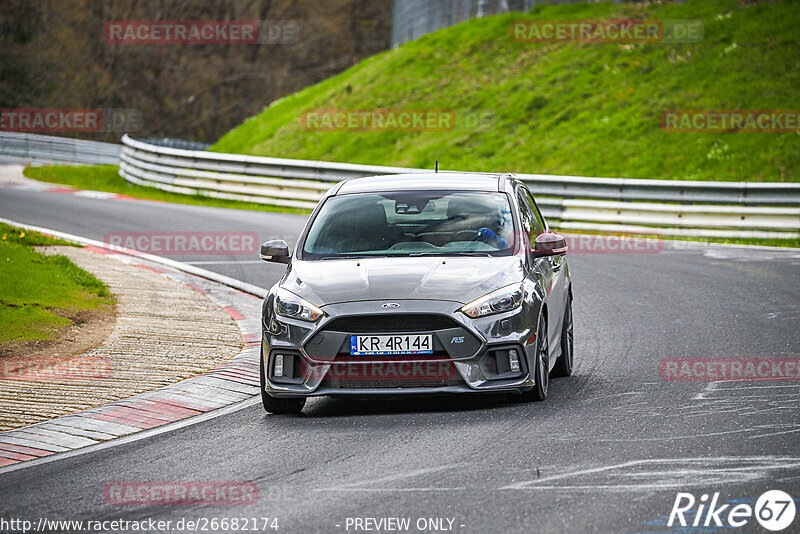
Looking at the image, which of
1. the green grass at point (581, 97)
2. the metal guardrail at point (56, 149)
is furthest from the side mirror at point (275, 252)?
the metal guardrail at point (56, 149)


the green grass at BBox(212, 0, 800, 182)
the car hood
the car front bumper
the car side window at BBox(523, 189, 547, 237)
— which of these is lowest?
the car front bumper

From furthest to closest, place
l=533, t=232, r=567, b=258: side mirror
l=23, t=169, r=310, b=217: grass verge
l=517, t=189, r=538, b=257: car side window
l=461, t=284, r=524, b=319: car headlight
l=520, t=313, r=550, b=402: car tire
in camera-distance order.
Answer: l=23, t=169, r=310, b=217: grass verge, l=517, t=189, r=538, b=257: car side window, l=533, t=232, r=567, b=258: side mirror, l=520, t=313, r=550, b=402: car tire, l=461, t=284, r=524, b=319: car headlight

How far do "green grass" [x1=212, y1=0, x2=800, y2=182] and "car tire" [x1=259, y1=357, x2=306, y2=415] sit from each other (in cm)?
1733

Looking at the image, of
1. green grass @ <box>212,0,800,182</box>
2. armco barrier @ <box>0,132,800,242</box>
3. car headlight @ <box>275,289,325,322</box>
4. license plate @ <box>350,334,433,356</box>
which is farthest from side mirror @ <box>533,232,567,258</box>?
green grass @ <box>212,0,800,182</box>

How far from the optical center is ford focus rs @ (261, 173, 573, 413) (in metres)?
7.72

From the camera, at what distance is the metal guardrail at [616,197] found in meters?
19.8

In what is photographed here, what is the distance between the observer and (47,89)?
6512 cm

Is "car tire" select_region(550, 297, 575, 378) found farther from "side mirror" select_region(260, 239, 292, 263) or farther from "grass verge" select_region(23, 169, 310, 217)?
"grass verge" select_region(23, 169, 310, 217)

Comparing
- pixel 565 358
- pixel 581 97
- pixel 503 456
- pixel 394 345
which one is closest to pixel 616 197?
pixel 581 97

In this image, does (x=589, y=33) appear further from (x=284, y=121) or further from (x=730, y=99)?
(x=284, y=121)

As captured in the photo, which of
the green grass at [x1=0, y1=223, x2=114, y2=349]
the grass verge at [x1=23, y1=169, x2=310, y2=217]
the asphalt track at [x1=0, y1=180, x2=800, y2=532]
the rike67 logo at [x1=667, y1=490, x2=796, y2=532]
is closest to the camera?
the rike67 logo at [x1=667, y1=490, x2=796, y2=532]

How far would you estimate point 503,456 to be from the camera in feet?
21.9

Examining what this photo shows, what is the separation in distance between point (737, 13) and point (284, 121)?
15.4 metres

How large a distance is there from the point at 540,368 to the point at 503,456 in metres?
1.55
